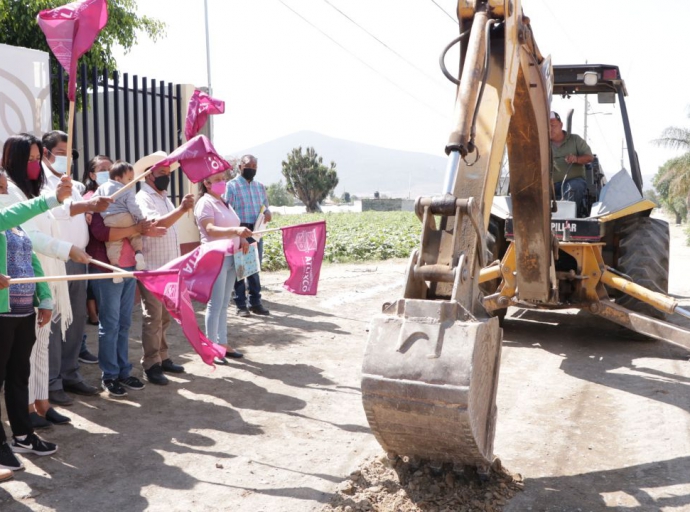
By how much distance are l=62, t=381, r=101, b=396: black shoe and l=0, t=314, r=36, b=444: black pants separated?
1242 mm

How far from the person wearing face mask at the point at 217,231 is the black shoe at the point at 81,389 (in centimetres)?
133

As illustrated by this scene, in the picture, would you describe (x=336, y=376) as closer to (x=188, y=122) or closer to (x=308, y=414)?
(x=308, y=414)

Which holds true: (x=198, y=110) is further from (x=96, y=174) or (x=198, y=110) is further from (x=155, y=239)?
(x=155, y=239)

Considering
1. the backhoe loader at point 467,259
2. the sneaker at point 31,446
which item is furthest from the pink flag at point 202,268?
the backhoe loader at point 467,259

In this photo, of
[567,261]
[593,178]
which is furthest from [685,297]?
[567,261]

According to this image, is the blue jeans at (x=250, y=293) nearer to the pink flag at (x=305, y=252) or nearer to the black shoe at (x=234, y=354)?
the black shoe at (x=234, y=354)

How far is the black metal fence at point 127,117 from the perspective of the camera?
9.08 m

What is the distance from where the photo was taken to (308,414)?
17.7ft

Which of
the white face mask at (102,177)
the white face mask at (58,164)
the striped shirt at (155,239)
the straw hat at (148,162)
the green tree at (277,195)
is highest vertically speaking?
the green tree at (277,195)

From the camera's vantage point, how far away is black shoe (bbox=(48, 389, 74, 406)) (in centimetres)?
545

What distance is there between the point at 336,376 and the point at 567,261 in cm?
278

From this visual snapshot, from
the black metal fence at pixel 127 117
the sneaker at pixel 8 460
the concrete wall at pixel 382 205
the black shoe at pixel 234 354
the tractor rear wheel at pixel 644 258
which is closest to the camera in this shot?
the sneaker at pixel 8 460

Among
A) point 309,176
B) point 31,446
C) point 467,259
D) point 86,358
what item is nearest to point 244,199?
point 86,358

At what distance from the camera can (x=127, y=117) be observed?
9.73 meters
